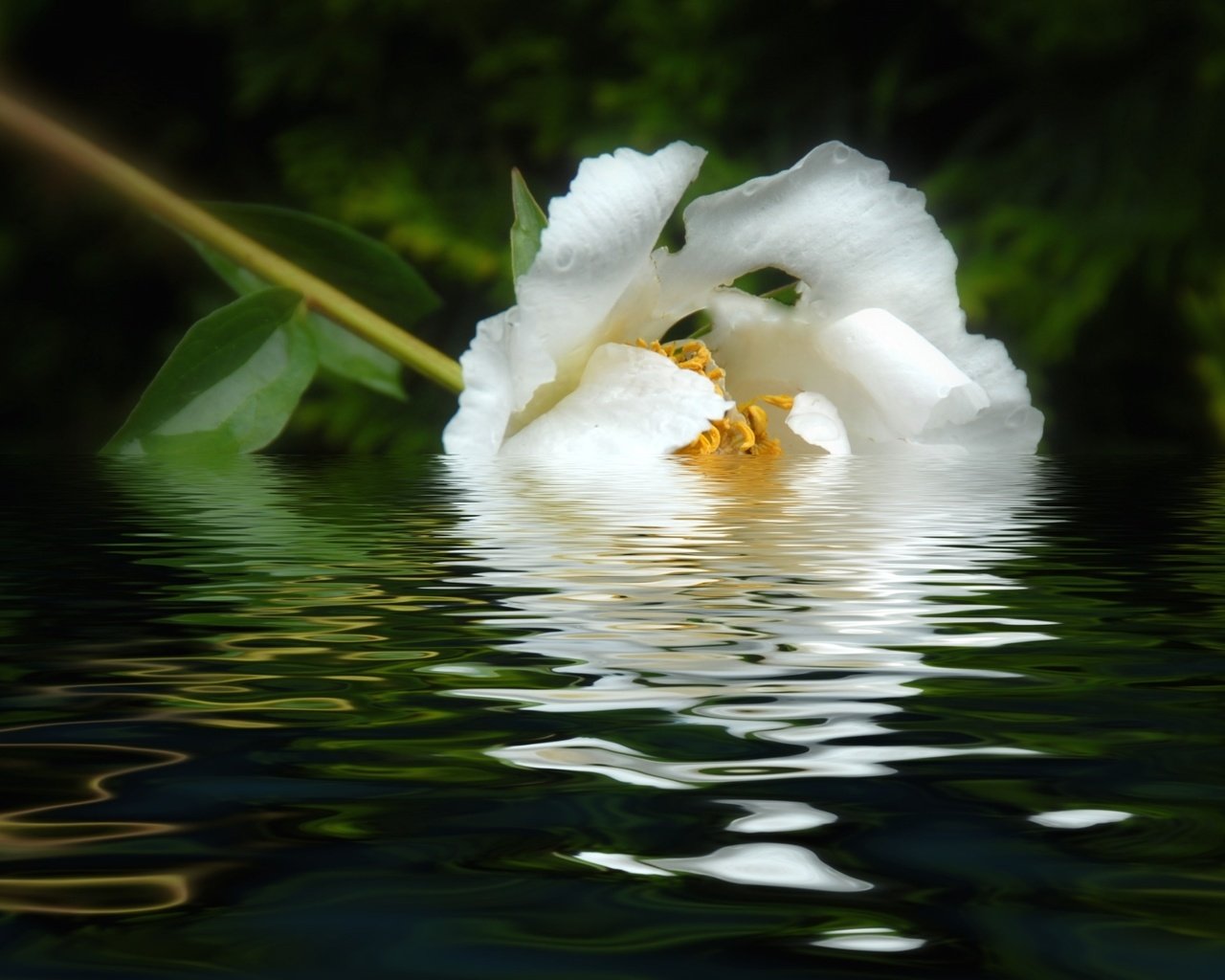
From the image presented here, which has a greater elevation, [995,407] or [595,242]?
[595,242]

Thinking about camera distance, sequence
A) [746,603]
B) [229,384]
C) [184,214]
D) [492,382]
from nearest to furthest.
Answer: [746,603] < [492,382] < [229,384] < [184,214]

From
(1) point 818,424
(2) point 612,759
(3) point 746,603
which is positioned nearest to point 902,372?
(1) point 818,424

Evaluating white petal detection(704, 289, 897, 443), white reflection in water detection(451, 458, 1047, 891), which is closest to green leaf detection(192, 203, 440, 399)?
white reflection in water detection(451, 458, 1047, 891)

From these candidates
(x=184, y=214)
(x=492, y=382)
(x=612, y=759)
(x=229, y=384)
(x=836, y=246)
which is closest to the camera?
(x=612, y=759)

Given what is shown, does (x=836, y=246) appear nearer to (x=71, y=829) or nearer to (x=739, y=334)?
(x=739, y=334)

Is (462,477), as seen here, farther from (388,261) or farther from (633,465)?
(388,261)

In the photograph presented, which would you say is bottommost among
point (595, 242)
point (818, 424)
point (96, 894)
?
point (96, 894)
